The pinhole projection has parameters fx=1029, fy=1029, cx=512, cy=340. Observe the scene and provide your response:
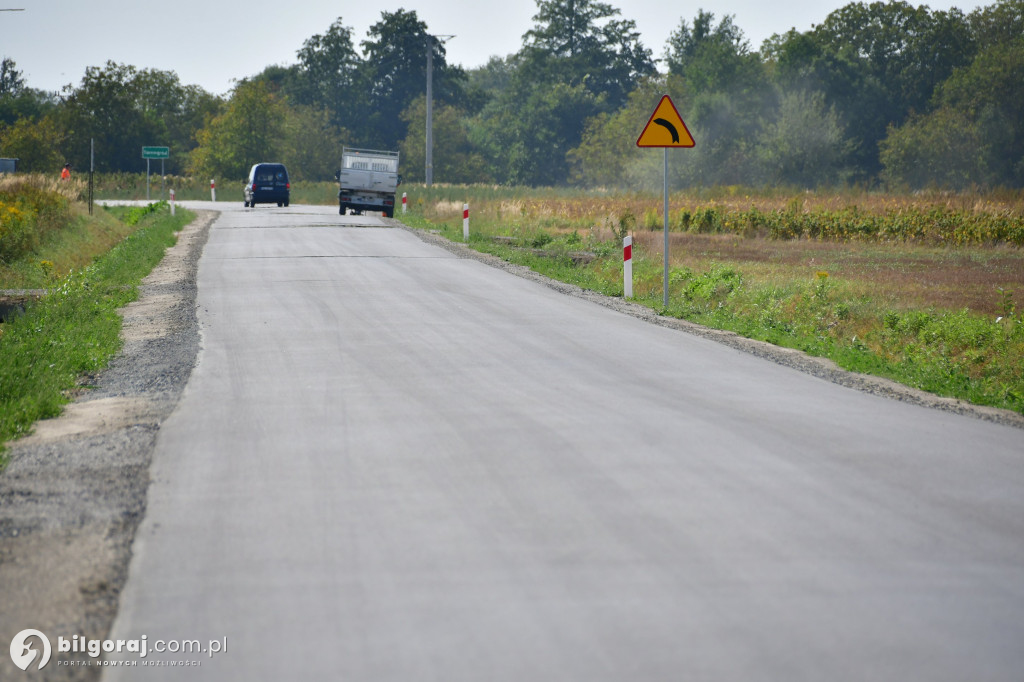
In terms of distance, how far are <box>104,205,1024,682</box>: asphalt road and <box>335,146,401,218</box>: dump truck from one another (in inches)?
1218

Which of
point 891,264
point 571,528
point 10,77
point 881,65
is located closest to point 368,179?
point 891,264

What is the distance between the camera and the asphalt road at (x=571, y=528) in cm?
385

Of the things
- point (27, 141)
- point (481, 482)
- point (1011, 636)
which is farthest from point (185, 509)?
point (27, 141)

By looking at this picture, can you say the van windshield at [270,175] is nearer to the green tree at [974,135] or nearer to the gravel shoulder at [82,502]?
the gravel shoulder at [82,502]

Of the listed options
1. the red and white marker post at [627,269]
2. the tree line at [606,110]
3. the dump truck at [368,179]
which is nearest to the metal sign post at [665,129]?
the red and white marker post at [627,269]

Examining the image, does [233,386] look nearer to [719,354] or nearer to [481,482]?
[481,482]

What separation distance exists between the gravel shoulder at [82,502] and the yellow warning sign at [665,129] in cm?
769

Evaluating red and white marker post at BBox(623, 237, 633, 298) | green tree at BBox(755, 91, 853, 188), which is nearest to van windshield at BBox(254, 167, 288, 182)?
red and white marker post at BBox(623, 237, 633, 298)

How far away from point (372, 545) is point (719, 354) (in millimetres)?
7337

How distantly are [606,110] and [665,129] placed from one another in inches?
3644

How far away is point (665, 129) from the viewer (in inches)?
601

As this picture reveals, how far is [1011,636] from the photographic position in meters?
4.00

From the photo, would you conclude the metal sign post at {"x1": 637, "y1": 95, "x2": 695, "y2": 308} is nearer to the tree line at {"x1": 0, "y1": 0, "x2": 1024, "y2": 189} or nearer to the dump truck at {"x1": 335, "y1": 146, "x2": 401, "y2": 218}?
the dump truck at {"x1": 335, "y1": 146, "x2": 401, "y2": 218}

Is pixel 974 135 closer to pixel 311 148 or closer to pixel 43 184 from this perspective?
pixel 311 148
